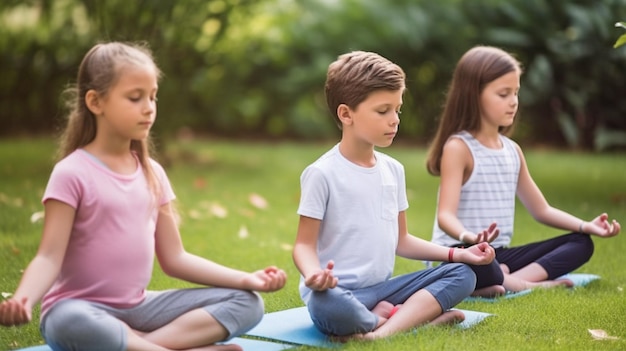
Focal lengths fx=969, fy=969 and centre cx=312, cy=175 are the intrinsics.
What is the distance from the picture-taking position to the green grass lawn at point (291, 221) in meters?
3.91

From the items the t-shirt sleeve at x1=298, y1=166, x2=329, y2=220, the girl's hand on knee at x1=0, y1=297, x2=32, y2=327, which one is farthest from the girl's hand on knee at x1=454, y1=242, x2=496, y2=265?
the girl's hand on knee at x1=0, y1=297, x2=32, y2=327

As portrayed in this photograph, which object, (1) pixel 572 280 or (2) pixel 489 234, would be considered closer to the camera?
(2) pixel 489 234

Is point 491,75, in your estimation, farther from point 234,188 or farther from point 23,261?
point 234,188

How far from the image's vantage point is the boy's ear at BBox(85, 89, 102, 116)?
338 centimetres

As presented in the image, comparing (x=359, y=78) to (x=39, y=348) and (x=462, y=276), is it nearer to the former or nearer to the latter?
(x=462, y=276)

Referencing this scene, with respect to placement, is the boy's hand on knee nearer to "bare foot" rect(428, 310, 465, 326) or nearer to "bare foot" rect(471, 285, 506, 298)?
"bare foot" rect(428, 310, 465, 326)

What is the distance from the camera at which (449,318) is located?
4008mm

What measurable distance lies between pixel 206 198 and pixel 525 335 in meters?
4.27

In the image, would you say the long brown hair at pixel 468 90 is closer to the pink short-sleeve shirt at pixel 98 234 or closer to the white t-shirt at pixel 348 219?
the white t-shirt at pixel 348 219

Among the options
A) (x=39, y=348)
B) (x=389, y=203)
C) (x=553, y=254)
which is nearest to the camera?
(x=39, y=348)

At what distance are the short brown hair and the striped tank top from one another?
3.98 feet

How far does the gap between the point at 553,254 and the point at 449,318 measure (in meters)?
1.30

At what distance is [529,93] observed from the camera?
9.18 m

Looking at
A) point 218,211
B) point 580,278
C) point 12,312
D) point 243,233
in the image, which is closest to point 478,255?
point 580,278
